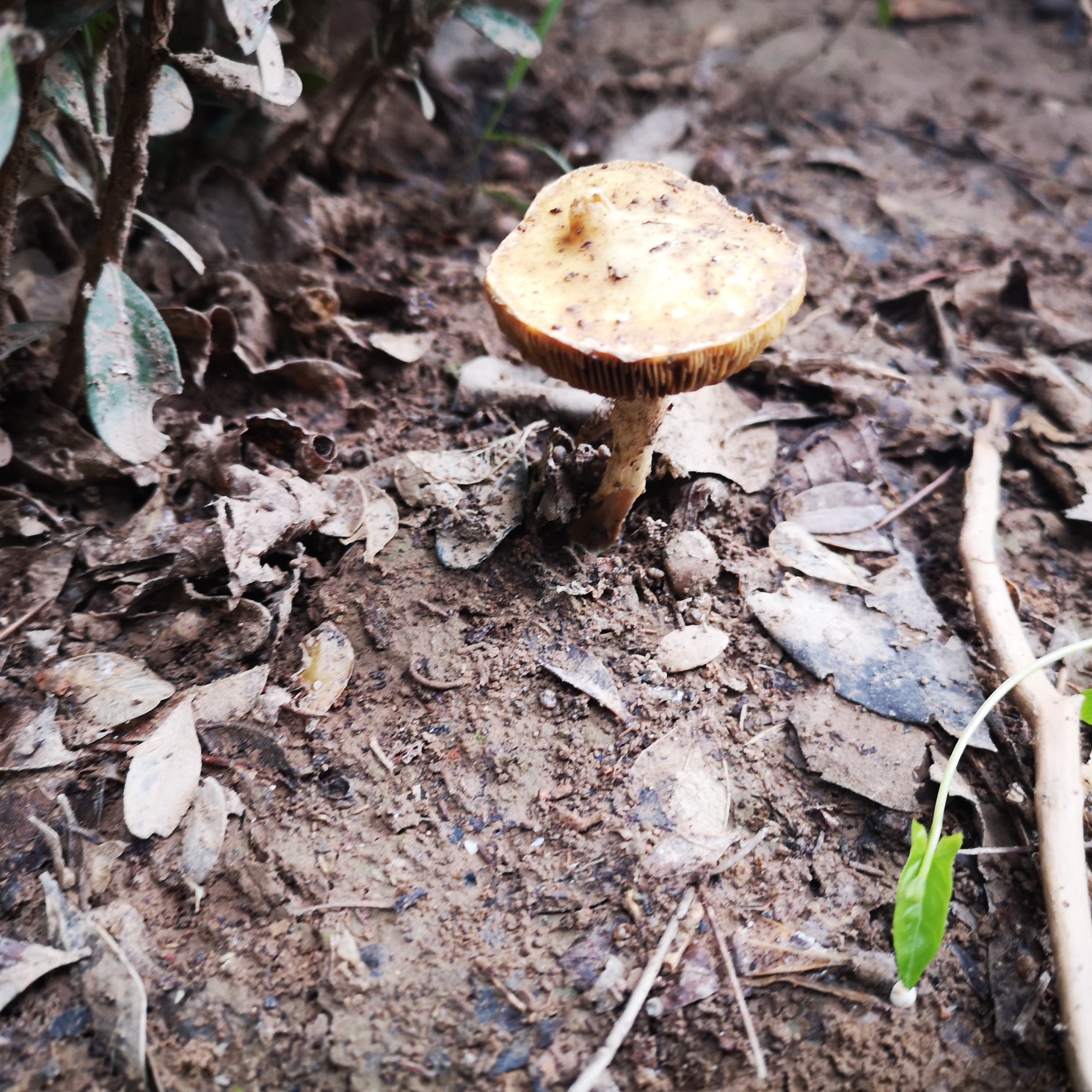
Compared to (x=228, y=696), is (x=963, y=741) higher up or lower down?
higher up

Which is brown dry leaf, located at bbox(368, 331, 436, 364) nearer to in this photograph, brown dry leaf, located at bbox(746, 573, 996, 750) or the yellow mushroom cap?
the yellow mushroom cap

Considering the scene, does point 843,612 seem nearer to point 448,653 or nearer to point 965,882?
point 965,882

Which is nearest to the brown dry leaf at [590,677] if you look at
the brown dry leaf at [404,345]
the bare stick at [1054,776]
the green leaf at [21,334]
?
the bare stick at [1054,776]

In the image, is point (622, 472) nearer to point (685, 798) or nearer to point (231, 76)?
point (685, 798)

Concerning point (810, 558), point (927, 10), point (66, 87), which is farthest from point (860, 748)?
point (927, 10)

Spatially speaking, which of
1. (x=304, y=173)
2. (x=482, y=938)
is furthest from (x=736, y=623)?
(x=304, y=173)

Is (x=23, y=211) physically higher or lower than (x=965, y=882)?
higher
